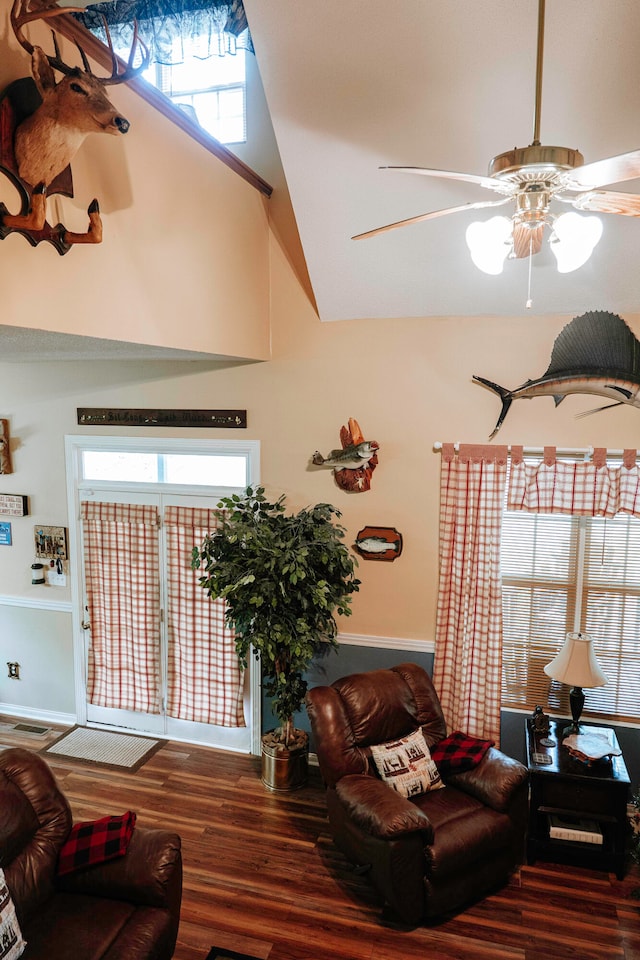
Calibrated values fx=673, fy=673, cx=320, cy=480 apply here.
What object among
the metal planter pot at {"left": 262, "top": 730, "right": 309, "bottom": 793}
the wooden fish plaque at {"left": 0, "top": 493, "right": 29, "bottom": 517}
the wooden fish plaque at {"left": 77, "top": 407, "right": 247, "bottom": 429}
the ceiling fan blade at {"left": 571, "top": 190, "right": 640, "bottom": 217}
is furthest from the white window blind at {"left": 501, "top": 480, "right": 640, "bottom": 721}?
the wooden fish plaque at {"left": 0, "top": 493, "right": 29, "bottom": 517}

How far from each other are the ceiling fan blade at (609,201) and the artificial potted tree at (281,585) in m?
2.44

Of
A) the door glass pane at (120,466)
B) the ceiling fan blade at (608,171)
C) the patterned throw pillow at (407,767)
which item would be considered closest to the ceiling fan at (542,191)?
the ceiling fan blade at (608,171)

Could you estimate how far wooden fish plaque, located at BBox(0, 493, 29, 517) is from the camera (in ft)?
17.5

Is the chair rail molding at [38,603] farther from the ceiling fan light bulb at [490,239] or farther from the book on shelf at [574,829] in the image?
the ceiling fan light bulb at [490,239]

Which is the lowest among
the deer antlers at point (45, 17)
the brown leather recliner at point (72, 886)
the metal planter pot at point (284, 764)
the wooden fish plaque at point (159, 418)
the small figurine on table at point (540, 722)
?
the metal planter pot at point (284, 764)

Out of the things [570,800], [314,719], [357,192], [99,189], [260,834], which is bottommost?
[260,834]

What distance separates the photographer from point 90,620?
5.25 m

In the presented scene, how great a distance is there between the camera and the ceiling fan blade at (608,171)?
160 cm

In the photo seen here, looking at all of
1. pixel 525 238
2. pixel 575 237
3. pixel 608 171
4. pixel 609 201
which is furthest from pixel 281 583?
pixel 608 171

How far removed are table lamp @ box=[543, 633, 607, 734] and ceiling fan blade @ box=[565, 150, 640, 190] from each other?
2720mm

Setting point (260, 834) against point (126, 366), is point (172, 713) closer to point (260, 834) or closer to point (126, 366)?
point (260, 834)

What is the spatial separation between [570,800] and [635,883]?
1.75ft

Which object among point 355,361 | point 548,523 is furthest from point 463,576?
point 355,361

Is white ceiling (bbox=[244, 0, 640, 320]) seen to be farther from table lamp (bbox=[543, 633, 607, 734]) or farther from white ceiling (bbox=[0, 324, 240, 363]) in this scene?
table lamp (bbox=[543, 633, 607, 734])
